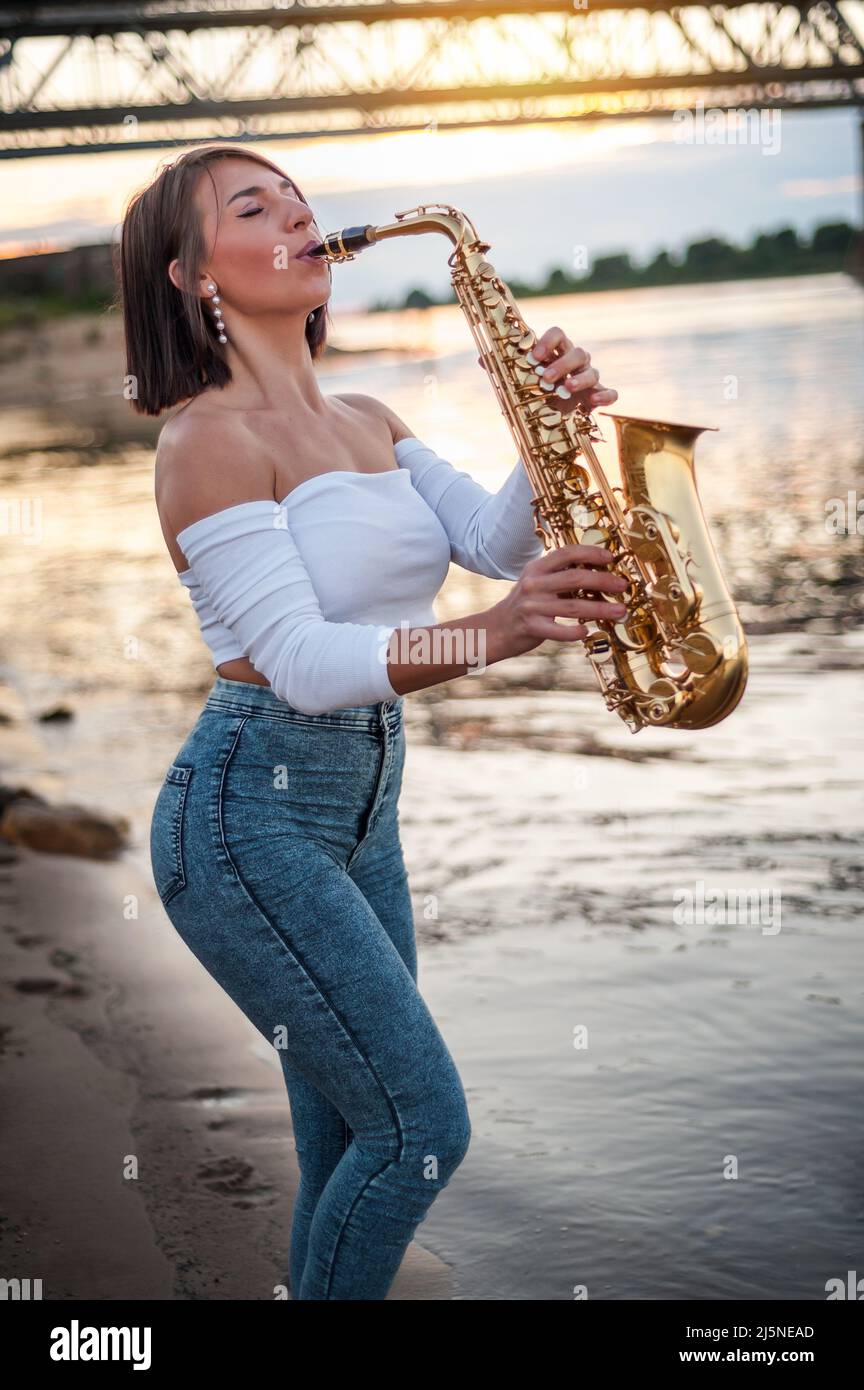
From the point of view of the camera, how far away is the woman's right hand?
6.84 ft

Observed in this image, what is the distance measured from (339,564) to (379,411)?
0.50 meters

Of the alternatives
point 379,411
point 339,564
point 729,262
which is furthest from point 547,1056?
point 729,262

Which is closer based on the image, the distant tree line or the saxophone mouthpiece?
the saxophone mouthpiece

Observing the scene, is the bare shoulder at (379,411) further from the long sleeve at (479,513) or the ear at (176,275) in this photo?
the ear at (176,275)

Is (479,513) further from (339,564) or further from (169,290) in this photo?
(169,290)

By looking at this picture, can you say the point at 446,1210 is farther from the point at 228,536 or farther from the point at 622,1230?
the point at 228,536

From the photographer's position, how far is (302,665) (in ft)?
7.05

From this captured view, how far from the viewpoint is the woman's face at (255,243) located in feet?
7.90

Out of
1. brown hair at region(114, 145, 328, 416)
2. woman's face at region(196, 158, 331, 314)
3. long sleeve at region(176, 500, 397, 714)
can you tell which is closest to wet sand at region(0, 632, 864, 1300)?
long sleeve at region(176, 500, 397, 714)

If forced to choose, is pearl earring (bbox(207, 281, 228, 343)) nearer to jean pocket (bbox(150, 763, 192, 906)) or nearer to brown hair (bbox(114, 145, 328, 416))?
brown hair (bbox(114, 145, 328, 416))

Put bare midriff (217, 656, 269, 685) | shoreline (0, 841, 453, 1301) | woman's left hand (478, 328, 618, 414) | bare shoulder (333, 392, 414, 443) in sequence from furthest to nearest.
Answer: shoreline (0, 841, 453, 1301) < bare shoulder (333, 392, 414, 443) < woman's left hand (478, 328, 618, 414) < bare midriff (217, 656, 269, 685)

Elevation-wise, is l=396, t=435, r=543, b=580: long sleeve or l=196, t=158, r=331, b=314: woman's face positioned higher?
l=196, t=158, r=331, b=314: woman's face

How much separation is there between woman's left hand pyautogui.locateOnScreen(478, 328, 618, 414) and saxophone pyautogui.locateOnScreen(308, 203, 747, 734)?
6 cm
